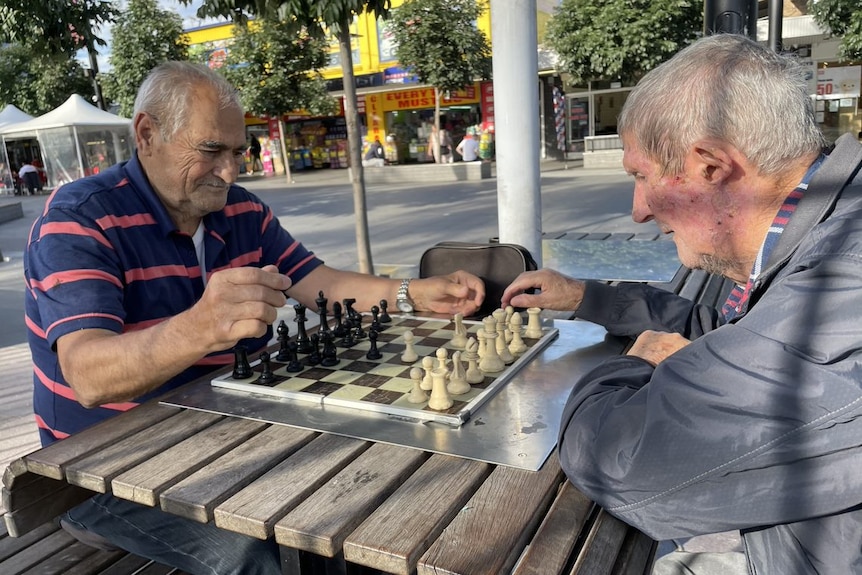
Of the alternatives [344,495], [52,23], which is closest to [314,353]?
[344,495]

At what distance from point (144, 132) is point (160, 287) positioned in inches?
19.9

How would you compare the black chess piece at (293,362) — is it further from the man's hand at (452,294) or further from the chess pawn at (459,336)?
the man's hand at (452,294)

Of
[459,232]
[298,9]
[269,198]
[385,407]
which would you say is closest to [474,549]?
[385,407]

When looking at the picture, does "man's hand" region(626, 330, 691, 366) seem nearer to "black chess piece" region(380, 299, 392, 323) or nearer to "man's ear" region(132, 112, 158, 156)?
"black chess piece" region(380, 299, 392, 323)

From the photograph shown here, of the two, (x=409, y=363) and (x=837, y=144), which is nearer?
(x=837, y=144)

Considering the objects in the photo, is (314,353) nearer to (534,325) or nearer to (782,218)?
(534,325)

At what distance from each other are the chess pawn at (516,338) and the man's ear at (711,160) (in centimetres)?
76

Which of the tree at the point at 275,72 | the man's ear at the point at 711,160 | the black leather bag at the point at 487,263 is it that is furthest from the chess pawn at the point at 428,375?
the tree at the point at 275,72

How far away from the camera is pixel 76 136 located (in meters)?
16.7

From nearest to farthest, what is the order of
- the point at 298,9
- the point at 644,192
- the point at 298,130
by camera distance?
the point at 644,192, the point at 298,9, the point at 298,130

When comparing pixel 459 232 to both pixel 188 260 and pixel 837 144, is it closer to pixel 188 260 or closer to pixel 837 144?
pixel 188 260

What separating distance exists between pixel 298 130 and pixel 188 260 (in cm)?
2425

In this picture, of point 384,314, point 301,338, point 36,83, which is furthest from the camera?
point 36,83

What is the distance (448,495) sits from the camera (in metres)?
1.15
